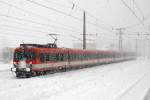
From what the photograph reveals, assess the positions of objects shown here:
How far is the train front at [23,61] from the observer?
23925mm

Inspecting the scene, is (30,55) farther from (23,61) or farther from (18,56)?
(18,56)

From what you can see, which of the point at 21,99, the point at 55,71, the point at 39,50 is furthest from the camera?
the point at 55,71

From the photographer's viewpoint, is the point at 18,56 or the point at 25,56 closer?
the point at 25,56

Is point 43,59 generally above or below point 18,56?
below

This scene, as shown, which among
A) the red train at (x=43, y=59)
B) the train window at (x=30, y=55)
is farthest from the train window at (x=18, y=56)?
the train window at (x=30, y=55)

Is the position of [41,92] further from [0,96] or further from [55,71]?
[55,71]

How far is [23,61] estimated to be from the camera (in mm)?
24516

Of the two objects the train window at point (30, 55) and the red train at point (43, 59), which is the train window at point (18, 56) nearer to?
the red train at point (43, 59)

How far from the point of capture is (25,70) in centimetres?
2380

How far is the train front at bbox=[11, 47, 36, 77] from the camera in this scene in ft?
78.5

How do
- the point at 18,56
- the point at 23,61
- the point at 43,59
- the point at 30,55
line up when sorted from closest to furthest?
the point at 23,61 < the point at 30,55 < the point at 18,56 < the point at 43,59

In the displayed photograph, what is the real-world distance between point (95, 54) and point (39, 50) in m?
21.1

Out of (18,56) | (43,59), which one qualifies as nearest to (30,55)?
(18,56)

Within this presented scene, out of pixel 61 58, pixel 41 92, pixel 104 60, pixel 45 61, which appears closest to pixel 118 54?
pixel 104 60
